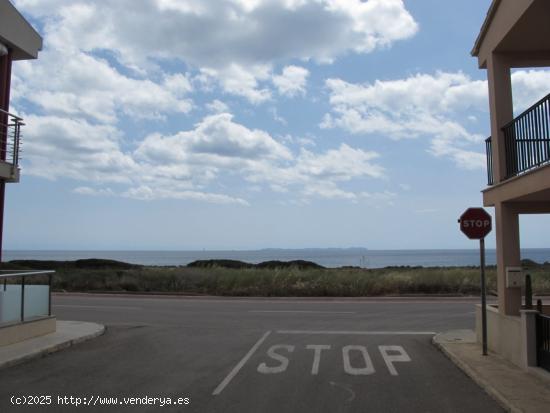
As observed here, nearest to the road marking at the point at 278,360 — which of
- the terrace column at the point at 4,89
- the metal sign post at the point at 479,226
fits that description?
the metal sign post at the point at 479,226

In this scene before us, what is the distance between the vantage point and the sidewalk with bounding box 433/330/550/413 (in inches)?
287

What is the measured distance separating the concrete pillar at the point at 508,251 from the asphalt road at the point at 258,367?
164cm

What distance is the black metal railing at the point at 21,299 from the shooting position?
11820 mm

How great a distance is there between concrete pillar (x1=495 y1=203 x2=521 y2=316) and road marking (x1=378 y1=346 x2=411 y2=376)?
6.66 feet

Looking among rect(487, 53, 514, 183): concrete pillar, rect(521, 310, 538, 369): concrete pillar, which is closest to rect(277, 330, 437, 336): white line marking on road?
rect(487, 53, 514, 183): concrete pillar

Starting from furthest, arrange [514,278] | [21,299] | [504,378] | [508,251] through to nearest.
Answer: [21,299]
[508,251]
[514,278]
[504,378]

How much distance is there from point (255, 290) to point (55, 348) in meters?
16.4

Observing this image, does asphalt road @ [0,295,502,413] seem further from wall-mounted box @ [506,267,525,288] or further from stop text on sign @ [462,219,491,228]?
stop text on sign @ [462,219,491,228]

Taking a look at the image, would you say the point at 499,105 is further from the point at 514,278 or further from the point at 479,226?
the point at 514,278

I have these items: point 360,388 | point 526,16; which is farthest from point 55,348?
point 526,16

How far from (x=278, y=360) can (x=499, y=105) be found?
6.49 metres

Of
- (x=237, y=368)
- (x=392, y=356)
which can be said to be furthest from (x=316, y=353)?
(x=237, y=368)

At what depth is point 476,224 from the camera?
10.8m

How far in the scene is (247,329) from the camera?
14.9 metres
